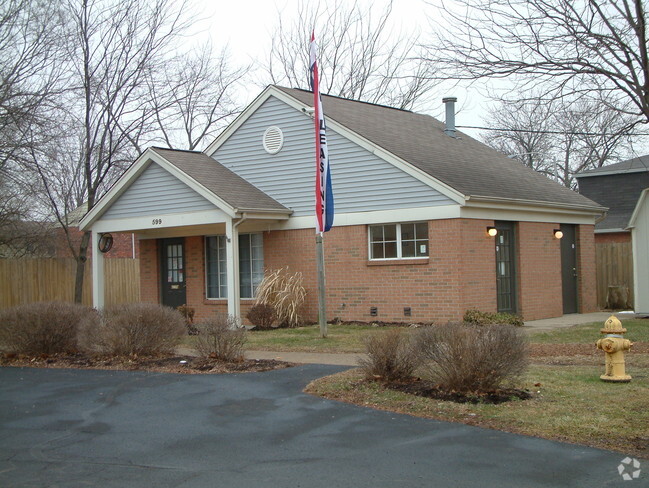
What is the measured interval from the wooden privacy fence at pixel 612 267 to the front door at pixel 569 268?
3246 millimetres

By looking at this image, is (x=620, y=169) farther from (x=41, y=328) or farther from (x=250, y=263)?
(x=41, y=328)

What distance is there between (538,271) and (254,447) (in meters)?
13.5

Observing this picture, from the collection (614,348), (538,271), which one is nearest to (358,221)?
(538,271)

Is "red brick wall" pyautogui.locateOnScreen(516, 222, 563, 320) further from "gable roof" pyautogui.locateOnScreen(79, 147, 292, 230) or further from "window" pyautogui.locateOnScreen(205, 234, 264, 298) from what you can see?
A: "window" pyautogui.locateOnScreen(205, 234, 264, 298)

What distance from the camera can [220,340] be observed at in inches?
469

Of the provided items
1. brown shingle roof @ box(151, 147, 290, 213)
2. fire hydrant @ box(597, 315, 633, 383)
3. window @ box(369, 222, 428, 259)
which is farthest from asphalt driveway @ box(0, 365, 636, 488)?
brown shingle roof @ box(151, 147, 290, 213)

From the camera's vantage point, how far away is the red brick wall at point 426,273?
1683 cm

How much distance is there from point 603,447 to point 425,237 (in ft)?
35.3

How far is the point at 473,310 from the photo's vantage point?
16.7 m

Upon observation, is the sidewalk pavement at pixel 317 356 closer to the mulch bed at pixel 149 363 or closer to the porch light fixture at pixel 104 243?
the mulch bed at pixel 149 363

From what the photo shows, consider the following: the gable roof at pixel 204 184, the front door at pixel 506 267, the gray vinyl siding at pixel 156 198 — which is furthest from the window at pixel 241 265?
the front door at pixel 506 267

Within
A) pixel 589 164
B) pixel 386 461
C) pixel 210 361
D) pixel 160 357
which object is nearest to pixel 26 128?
pixel 160 357

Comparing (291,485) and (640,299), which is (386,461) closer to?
(291,485)

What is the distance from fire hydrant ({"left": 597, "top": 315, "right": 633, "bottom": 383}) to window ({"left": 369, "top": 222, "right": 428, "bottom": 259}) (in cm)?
793
